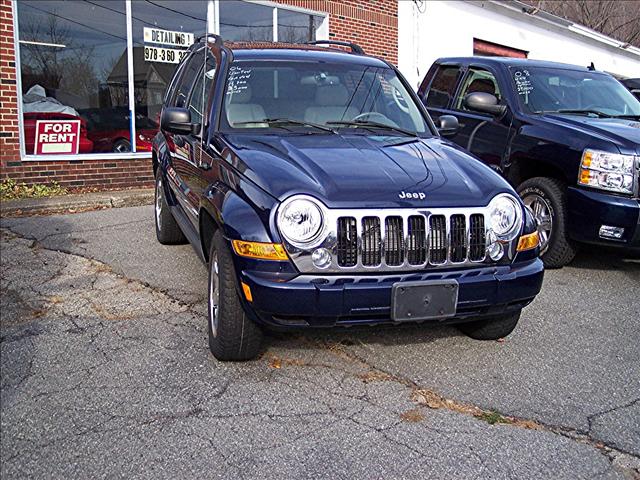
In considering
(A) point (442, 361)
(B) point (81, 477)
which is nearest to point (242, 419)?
(B) point (81, 477)

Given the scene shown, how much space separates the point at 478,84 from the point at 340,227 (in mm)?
4416

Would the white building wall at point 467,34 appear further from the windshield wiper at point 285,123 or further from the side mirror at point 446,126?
the windshield wiper at point 285,123

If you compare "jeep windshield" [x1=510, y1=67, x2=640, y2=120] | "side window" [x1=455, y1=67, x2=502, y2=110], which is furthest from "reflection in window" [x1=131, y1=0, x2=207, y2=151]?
"jeep windshield" [x1=510, y1=67, x2=640, y2=120]

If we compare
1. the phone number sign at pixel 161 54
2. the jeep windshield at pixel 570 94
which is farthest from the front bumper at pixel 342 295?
the phone number sign at pixel 161 54

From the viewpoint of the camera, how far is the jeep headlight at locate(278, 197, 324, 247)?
11.5 ft

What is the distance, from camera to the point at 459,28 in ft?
55.7

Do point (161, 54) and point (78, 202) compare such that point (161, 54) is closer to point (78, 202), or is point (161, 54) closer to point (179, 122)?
point (78, 202)

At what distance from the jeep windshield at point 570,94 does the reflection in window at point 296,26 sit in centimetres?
633

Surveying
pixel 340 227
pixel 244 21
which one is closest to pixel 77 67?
pixel 244 21

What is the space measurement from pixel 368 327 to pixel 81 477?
62.1 inches

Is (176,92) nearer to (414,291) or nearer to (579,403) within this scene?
(414,291)

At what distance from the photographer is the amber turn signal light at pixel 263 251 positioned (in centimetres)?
350

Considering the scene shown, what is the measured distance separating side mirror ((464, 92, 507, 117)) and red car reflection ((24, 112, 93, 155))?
5921 mm

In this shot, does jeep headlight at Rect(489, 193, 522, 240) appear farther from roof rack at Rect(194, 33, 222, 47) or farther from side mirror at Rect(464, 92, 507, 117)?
side mirror at Rect(464, 92, 507, 117)
